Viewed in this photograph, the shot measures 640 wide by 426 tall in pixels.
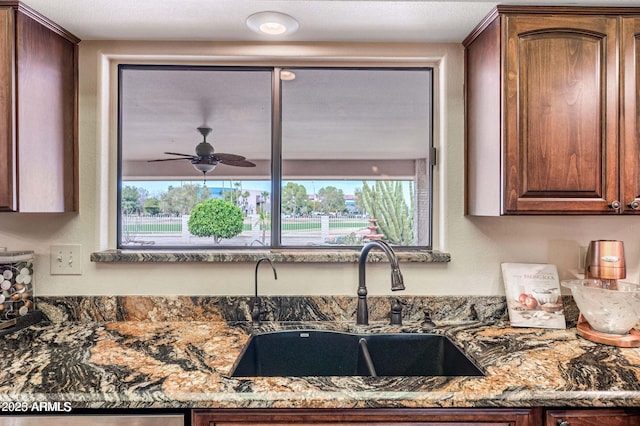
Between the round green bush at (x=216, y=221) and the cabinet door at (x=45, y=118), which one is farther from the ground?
the cabinet door at (x=45, y=118)

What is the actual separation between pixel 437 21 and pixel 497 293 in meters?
1.15

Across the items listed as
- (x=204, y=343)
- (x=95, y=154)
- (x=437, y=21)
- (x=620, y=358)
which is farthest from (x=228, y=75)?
(x=620, y=358)

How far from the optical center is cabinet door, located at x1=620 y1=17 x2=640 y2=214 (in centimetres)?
139

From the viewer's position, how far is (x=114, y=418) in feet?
3.47

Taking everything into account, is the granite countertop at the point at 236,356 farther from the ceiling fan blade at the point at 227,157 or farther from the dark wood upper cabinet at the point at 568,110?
the ceiling fan blade at the point at 227,157

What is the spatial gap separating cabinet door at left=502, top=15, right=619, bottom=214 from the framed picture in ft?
1.23

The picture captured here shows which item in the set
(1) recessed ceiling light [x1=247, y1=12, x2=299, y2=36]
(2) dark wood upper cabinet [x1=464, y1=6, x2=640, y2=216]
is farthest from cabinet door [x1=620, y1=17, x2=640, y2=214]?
(1) recessed ceiling light [x1=247, y1=12, x2=299, y2=36]

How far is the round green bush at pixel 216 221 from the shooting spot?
6.10 feet

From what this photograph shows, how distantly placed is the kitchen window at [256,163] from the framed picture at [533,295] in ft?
1.24

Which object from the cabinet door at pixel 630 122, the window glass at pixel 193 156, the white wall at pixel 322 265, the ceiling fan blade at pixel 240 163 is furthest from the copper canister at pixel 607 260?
the ceiling fan blade at pixel 240 163

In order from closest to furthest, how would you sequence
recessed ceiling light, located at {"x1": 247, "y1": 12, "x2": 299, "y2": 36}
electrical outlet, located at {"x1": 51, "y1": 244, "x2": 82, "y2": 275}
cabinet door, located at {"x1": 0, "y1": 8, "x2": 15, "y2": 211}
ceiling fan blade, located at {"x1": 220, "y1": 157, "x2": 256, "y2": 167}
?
1. cabinet door, located at {"x1": 0, "y1": 8, "x2": 15, "y2": 211}
2. recessed ceiling light, located at {"x1": 247, "y1": 12, "x2": 299, "y2": 36}
3. electrical outlet, located at {"x1": 51, "y1": 244, "x2": 82, "y2": 275}
4. ceiling fan blade, located at {"x1": 220, "y1": 157, "x2": 256, "y2": 167}

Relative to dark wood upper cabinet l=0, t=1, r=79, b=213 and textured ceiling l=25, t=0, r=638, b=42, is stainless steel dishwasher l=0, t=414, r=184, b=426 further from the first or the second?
textured ceiling l=25, t=0, r=638, b=42

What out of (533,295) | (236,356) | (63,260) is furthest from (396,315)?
(63,260)

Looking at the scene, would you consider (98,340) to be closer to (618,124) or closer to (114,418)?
(114,418)
